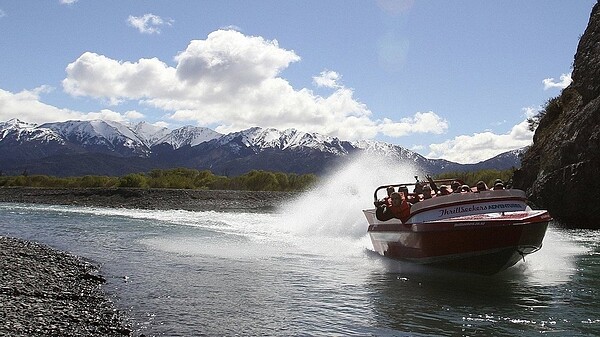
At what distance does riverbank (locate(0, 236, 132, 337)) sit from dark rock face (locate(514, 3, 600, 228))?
3183 cm

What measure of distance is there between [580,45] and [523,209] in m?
34.7

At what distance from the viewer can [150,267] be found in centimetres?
1839

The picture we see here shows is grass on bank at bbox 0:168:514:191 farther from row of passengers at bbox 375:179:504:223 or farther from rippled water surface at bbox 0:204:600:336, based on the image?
row of passengers at bbox 375:179:504:223

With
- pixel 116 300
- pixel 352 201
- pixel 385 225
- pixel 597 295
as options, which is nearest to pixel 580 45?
pixel 352 201

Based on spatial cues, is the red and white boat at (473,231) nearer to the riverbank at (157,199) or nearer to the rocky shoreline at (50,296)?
the rocky shoreline at (50,296)

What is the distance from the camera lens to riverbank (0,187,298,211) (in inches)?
2719

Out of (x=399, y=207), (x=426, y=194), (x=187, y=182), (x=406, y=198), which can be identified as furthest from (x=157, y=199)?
(x=399, y=207)

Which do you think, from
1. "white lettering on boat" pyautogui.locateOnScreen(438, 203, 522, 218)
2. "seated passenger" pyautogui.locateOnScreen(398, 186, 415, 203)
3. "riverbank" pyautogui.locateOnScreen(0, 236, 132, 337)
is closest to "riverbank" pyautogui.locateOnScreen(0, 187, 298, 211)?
"seated passenger" pyautogui.locateOnScreen(398, 186, 415, 203)

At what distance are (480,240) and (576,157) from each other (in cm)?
2610

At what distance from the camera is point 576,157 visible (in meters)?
38.8

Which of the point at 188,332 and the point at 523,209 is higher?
the point at 523,209

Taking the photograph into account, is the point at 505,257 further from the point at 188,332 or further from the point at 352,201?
the point at 352,201

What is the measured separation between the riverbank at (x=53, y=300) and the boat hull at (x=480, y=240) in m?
9.76

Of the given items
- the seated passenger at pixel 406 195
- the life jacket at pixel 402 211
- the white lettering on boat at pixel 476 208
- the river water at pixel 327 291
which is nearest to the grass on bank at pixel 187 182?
the river water at pixel 327 291
